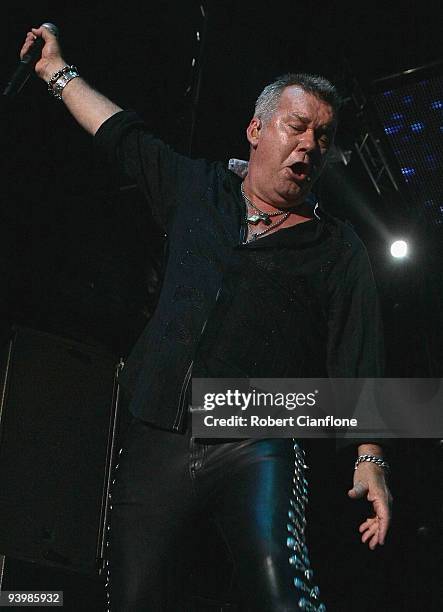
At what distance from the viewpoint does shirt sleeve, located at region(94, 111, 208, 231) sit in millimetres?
2102

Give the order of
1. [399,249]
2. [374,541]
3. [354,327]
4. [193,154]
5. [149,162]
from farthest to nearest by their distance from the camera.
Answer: [399,249] < [193,154] < [149,162] < [354,327] < [374,541]

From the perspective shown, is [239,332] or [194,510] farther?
[239,332]

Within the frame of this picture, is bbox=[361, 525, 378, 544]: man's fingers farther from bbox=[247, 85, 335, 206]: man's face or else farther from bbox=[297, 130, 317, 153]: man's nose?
bbox=[297, 130, 317, 153]: man's nose

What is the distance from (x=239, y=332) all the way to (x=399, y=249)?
11.4 feet

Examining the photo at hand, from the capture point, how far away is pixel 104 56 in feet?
10.9

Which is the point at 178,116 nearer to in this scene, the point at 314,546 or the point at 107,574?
the point at 314,546

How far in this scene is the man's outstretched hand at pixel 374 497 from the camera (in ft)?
5.53

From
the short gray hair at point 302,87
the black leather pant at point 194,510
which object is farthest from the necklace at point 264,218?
the black leather pant at point 194,510

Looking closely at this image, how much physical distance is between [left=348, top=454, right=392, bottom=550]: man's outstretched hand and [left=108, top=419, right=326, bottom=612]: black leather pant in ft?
0.44

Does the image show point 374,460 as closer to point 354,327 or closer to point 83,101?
point 354,327

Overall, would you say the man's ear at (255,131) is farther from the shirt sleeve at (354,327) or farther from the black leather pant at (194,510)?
the black leather pant at (194,510)

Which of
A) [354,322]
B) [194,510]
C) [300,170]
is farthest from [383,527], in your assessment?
[300,170]

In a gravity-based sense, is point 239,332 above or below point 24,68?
below

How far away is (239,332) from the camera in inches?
72.1
